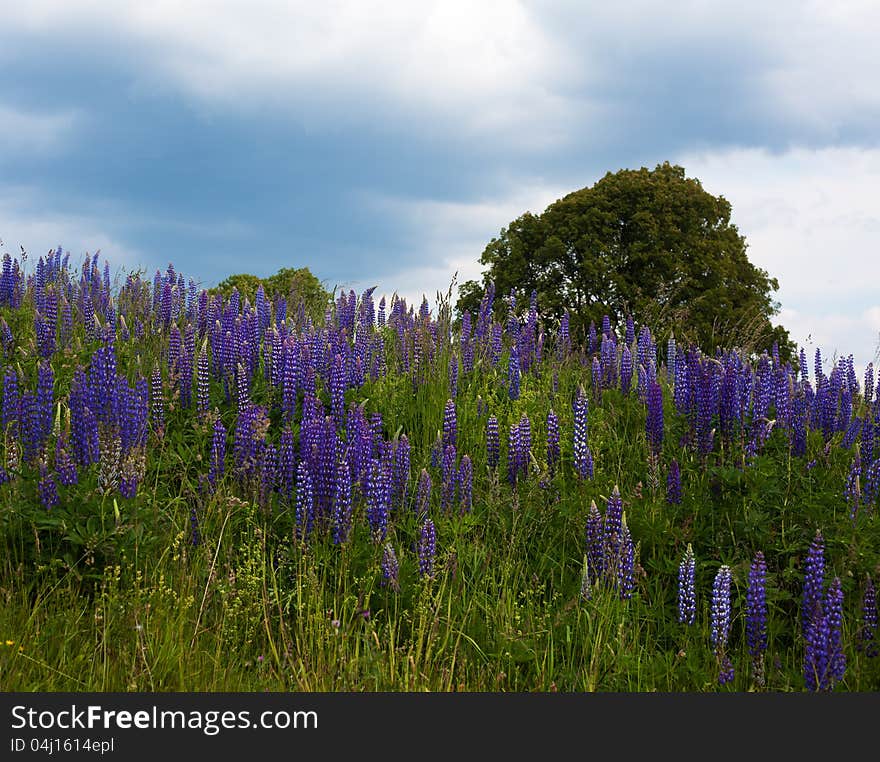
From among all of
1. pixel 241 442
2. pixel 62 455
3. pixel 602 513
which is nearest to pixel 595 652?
pixel 602 513

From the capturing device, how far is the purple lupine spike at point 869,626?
5.29m

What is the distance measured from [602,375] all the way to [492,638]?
5138 millimetres

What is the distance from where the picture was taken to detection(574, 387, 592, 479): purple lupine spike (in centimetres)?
690

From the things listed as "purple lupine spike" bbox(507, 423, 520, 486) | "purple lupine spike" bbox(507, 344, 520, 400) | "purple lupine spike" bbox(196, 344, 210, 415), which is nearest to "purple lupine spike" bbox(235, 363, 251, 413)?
"purple lupine spike" bbox(196, 344, 210, 415)

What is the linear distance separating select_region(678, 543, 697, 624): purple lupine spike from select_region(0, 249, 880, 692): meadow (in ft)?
0.08

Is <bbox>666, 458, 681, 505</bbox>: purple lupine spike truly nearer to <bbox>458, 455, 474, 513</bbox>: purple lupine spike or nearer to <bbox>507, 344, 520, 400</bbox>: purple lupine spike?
<bbox>458, 455, 474, 513</bbox>: purple lupine spike

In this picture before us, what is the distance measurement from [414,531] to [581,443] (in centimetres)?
182

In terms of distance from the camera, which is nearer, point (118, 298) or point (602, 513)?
point (602, 513)

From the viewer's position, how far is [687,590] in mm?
5410

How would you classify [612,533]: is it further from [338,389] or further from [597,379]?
[597,379]

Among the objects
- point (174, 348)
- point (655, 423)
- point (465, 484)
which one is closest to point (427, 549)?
point (465, 484)

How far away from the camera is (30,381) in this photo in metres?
8.10

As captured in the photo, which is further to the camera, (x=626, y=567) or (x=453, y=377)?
(x=453, y=377)

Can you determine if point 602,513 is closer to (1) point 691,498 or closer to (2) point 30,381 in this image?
(1) point 691,498
